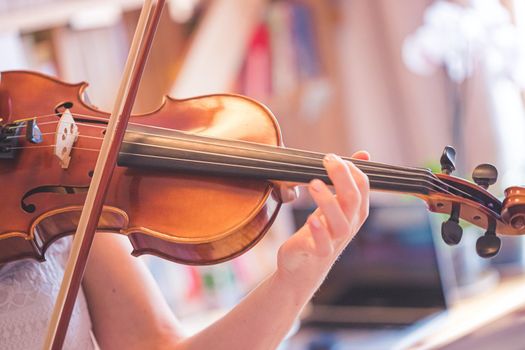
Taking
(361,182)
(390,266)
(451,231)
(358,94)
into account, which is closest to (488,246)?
(451,231)

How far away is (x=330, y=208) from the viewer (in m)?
0.81

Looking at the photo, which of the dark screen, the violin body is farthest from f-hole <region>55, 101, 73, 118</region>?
the dark screen

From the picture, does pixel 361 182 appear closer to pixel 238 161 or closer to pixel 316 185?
pixel 316 185

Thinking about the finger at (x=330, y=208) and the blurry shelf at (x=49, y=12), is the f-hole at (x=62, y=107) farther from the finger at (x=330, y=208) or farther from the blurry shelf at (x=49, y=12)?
the blurry shelf at (x=49, y=12)

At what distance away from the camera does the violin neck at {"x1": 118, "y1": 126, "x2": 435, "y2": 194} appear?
87 centimetres

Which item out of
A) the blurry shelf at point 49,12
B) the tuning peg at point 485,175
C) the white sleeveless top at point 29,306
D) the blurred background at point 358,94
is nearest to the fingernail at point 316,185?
the tuning peg at point 485,175

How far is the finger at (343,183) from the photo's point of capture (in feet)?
2.66

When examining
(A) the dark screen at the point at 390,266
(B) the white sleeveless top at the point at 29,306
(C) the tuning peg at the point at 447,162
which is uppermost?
(A) the dark screen at the point at 390,266

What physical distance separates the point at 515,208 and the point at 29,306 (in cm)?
61

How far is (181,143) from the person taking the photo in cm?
93

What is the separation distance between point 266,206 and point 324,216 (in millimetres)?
78

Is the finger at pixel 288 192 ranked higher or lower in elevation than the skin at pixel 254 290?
higher

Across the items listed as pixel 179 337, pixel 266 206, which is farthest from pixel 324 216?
pixel 179 337

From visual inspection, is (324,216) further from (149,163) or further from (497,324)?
(497,324)
